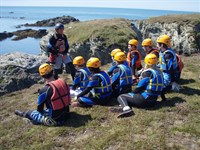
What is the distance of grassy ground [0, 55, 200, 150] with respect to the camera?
8711mm

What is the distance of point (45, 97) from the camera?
9906 mm

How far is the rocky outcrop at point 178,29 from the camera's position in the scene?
29083mm

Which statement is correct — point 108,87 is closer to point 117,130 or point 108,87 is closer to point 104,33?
point 117,130

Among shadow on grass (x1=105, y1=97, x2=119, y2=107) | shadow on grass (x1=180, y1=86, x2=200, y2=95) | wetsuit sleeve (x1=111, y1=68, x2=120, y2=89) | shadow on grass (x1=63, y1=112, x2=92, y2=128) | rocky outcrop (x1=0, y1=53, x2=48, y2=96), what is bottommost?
rocky outcrop (x1=0, y1=53, x2=48, y2=96)

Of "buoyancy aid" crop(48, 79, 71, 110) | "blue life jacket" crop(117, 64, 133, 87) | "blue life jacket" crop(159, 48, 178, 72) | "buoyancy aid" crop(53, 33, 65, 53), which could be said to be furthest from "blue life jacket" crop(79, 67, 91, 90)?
"blue life jacket" crop(159, 48, 178, 72)

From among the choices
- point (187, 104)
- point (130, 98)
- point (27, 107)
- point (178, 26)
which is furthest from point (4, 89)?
point (178, 26)

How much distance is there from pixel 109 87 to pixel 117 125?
2.08 metres

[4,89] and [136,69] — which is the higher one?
[136,69]

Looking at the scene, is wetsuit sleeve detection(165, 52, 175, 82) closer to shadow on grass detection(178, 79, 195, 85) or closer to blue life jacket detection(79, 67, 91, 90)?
shadow on grass detection(178, 79, 195, 85)

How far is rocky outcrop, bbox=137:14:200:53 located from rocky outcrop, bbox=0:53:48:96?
621 inches

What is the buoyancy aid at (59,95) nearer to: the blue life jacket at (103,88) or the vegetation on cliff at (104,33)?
the blue life jacket at (103,88)

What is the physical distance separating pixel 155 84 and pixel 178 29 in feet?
75.2

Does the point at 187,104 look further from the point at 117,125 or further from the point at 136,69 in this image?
the point at 136,69

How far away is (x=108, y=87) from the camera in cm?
1150
